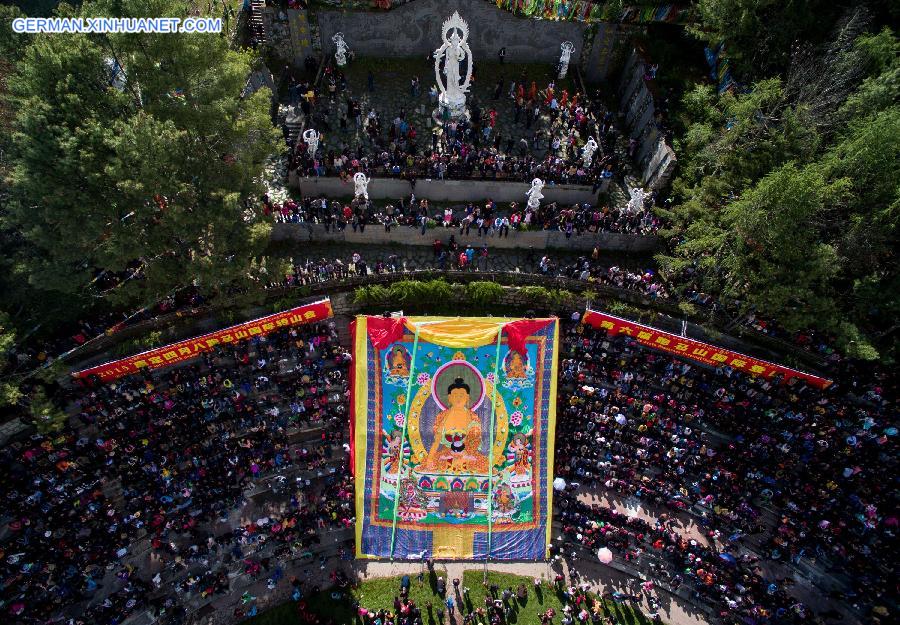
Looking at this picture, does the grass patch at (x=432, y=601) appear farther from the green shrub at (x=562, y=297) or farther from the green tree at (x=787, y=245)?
the green tree at (x=787, y=245)

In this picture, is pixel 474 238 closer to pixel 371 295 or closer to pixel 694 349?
pixel 371 295

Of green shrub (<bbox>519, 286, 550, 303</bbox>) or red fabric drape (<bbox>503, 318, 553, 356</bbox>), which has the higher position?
green shrub (<bbox>519, 286, 550, 303</bbox>)

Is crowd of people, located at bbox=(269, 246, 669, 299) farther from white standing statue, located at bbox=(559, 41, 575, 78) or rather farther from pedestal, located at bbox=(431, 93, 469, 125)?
white standing statue, located at bbox=(559, 41, 575, 78)

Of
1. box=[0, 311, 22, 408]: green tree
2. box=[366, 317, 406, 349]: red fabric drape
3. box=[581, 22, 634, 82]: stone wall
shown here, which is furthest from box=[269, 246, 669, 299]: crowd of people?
box=[581, 22, 634, 82]: stone wall

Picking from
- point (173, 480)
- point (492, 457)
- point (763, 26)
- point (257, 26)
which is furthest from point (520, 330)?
point (257, 26)

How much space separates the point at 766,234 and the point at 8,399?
34292 millimetres

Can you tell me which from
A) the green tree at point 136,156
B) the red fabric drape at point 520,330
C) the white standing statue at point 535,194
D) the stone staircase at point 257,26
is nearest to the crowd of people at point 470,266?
the white standing statue at point 535,194

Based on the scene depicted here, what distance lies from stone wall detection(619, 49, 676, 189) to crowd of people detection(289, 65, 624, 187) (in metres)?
1.14

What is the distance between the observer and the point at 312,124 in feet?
118

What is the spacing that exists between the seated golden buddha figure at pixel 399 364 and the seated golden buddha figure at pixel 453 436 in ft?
8.25

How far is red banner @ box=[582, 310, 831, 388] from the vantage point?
95.8 feet

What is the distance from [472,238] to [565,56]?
54.0 ft

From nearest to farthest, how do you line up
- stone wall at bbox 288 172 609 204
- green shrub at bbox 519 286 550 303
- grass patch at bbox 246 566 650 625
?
grass patch at bbox 246 566 650 625
green shrub at bbox 519 286 550 303
stone wall at bbox 288 172 609 204

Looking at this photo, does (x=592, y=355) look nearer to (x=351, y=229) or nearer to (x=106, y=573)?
(x=351, y=229)
